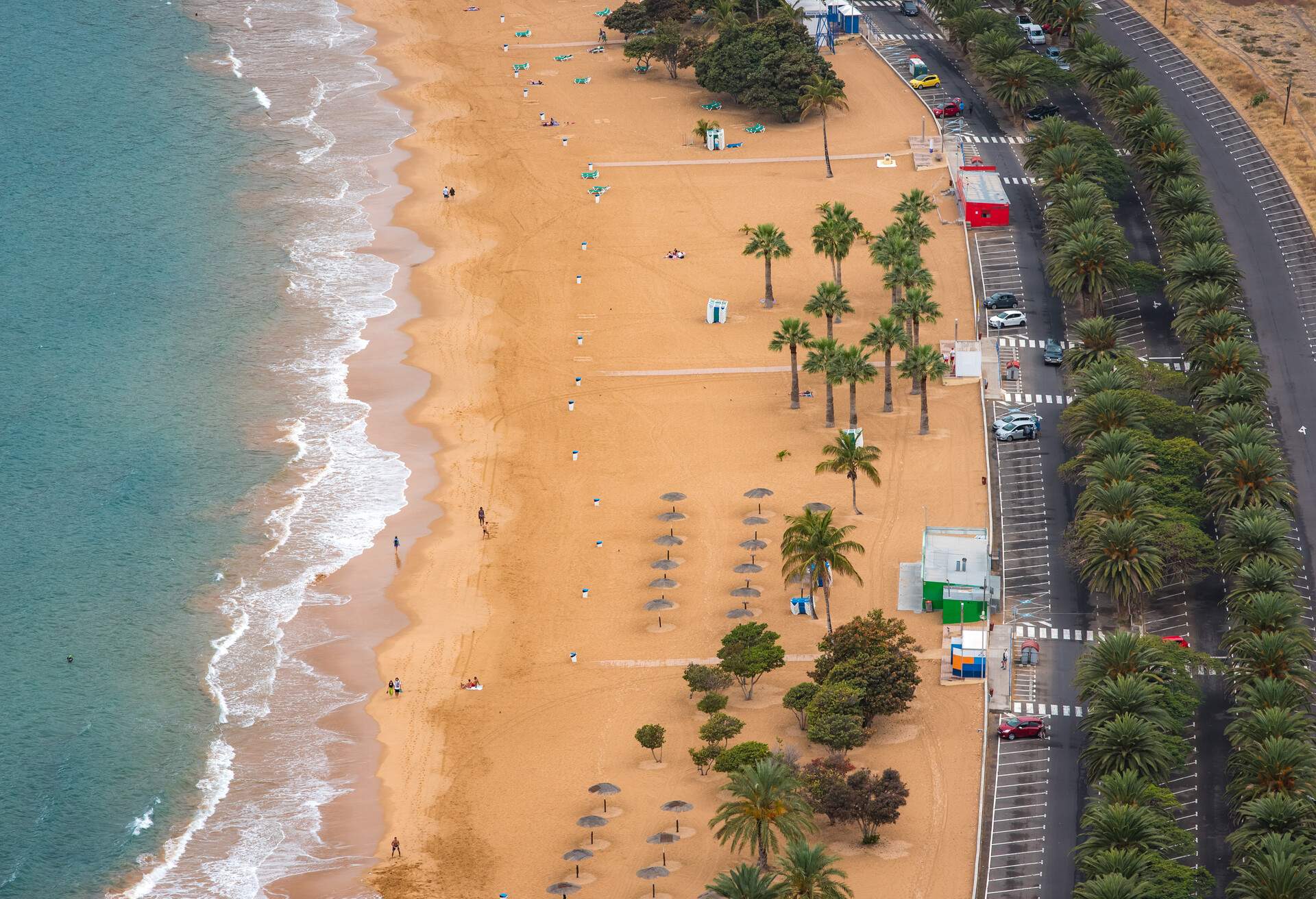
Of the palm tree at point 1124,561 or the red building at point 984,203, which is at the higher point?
the palm tree at point 1124,561

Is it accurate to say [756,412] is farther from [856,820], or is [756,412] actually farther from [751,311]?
[856,820]

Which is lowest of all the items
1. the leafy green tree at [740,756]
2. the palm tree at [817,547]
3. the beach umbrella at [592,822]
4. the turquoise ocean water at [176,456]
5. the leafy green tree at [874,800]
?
the turquoise ocean water at [176,456]

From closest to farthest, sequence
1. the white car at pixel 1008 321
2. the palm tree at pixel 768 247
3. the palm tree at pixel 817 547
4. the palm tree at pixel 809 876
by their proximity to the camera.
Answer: the palm tree at pixel 809 876, the palm tree at pixel 817 547, the white car at pixel 1008 321, the palm tree at pixel 768 247

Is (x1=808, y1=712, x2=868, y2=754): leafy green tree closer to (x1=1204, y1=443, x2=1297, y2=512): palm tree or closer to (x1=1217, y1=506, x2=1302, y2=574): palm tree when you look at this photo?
(x1=1217, y1=506, x2=1302, y2=574): palm tree

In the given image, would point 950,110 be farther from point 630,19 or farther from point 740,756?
point 740,756

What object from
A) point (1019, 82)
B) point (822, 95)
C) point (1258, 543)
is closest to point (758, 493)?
point (1258, 543)

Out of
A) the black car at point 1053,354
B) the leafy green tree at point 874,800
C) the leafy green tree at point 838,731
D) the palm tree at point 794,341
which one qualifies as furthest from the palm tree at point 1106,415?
the leafy green tree at point 874,800

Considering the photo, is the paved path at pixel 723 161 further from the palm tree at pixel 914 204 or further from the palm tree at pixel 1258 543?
the palm tree at pixel 1258 543
